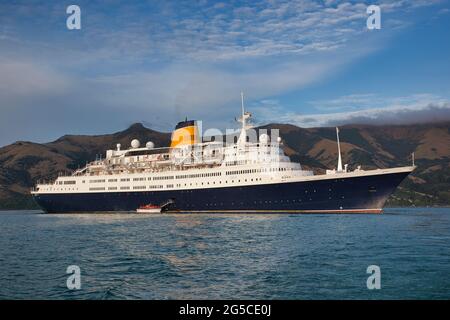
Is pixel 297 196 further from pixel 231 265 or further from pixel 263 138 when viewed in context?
pixel 231 265

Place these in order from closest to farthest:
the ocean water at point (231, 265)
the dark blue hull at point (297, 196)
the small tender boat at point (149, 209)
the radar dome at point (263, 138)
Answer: the ocean water at point (231, 265) < the dark blue hull at point (297, 196) < the radar dome at point (263, 138) < the small tender boat at point (149, 209)

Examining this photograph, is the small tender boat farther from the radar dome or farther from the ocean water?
the ocean water

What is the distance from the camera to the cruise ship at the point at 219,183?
63.8 metres

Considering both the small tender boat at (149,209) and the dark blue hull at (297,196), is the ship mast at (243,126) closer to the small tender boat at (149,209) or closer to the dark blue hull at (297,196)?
the dark blue hull at (297,196)

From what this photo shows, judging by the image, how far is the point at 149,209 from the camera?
81438 mm

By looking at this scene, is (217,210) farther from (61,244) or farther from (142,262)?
(142,262)

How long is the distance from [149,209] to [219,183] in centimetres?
1665

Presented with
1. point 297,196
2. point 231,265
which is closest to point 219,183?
point 297,196

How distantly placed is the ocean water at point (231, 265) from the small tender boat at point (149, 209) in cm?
3719

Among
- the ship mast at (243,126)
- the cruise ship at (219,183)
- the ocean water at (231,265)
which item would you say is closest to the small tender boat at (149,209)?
the cruise ship at (219,183)

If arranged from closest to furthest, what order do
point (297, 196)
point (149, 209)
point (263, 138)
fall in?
point (297, 196)
point (263, 138)
point (149, 209)

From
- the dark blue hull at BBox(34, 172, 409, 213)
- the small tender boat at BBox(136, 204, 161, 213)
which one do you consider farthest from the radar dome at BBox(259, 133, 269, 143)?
the small tender boat at BBox(136, 204, 161, 213)

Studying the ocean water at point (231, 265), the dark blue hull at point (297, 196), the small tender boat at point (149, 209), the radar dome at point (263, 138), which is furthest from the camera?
the small tender boat at point (149, 209)
